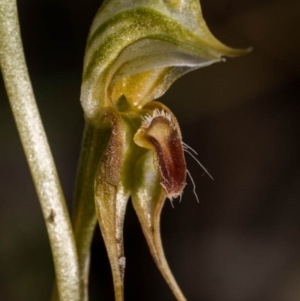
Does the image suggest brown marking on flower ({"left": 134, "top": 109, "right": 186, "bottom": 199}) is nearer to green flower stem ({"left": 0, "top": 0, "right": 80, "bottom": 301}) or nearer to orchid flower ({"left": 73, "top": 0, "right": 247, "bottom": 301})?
orchid flower ({"left": 73, "top": 0, "right": 247, "bottom": 301})

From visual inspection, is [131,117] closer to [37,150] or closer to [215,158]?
[37,150]

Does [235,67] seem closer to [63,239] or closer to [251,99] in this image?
[251,99]

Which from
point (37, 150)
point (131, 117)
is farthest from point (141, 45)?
point (37, 150)

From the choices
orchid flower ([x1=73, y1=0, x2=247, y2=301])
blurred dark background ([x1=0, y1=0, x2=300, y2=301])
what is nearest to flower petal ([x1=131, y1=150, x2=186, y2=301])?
orchid flower ([x1=73, y1=0, x2=247, y2=301])

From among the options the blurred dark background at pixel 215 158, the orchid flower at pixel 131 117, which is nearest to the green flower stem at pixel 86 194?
the orchid flower at pixel 131 117

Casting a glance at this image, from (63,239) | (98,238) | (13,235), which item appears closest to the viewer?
(63,239)

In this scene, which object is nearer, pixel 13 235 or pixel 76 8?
pixel 13 235

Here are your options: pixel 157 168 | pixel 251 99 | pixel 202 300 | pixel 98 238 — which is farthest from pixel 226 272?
pixel 157 168
